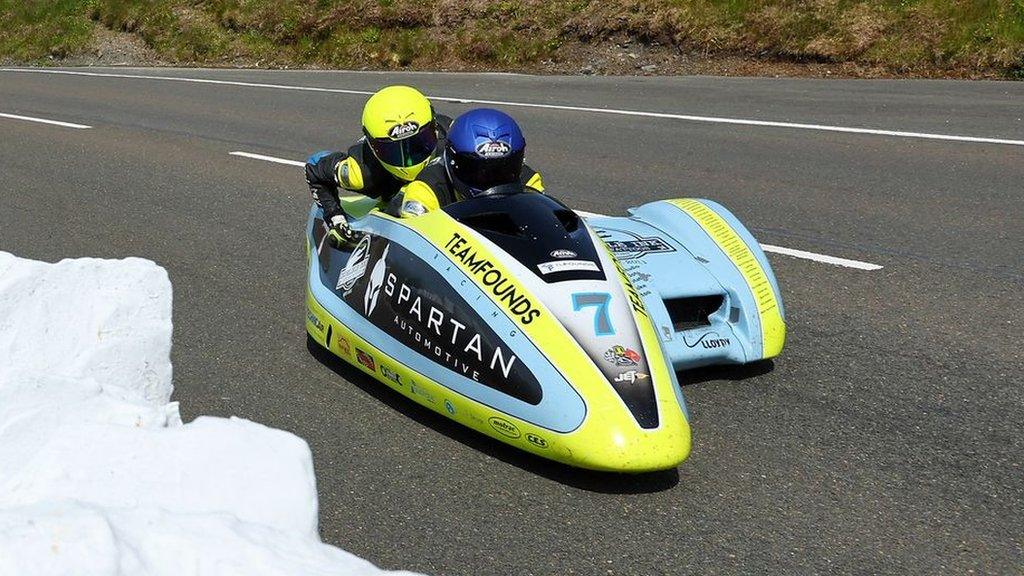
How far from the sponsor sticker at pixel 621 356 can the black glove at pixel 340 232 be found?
1939 mm

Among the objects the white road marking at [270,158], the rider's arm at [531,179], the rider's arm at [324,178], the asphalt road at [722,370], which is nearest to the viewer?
the asphalt road at [722,370]

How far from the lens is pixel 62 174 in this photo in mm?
11781

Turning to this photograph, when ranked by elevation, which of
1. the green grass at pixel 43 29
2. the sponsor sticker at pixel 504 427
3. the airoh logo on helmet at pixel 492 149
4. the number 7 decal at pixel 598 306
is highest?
the airoh logo on helmet at pixel 492 149

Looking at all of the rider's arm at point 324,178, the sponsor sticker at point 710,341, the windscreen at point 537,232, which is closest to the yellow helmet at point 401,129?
the rider's arm at point 324,178

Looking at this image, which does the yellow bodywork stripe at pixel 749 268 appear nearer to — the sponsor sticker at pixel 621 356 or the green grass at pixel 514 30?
the sponsor sticker at pixel 621 356

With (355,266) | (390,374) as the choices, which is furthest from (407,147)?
(390,374)

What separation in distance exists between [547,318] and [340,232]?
6.39 ft

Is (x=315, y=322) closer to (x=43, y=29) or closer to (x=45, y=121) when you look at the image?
(x=45, y=121)

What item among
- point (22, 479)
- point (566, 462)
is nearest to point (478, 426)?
Answer: point (566, 462)

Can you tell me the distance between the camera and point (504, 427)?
469cm

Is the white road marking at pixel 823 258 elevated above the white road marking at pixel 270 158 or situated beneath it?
elevated above

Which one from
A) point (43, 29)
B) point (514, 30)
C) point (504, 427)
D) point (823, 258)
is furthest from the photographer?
point (43, 29)

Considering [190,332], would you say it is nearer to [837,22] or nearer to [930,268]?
[930,268]

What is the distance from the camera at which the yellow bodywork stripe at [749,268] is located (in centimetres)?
562
